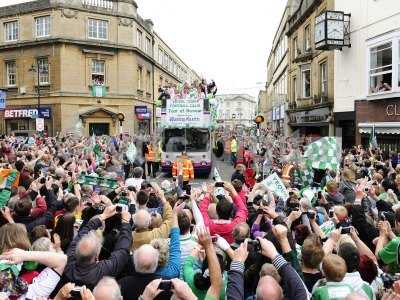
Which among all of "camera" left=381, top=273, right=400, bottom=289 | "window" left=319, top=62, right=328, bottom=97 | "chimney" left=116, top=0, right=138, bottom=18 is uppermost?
"chimney" left=116, top=0, right=138, bottom=18

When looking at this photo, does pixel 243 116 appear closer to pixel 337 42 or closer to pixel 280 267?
pixel 337 42

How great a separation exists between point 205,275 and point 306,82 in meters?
25.8

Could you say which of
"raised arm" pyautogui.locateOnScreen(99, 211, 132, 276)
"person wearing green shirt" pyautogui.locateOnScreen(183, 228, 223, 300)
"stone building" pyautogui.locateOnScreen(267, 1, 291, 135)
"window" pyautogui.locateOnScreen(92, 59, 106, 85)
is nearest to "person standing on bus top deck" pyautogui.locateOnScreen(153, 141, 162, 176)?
"stone building" pyautogui.locateOnScreen(267, 1, 291, 135)

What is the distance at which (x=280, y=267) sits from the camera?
136 inches

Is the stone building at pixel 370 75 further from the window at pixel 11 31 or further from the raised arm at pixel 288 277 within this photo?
the window at pixel 11 31

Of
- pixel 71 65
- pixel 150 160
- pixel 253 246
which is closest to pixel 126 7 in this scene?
pixel 71 65

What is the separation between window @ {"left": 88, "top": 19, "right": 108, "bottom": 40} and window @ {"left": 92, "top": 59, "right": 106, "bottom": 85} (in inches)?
76.3

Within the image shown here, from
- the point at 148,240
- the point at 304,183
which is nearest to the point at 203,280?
the point at 148,240

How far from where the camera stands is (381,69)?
17578 mm

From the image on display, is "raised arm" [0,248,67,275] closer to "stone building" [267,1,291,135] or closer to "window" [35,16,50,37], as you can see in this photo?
"stone building" [267,1,291,135]

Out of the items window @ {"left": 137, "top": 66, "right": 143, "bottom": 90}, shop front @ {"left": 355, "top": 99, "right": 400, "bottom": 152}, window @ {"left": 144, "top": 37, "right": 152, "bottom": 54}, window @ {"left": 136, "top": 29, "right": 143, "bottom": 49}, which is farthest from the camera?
window @ {"left": 144, "top": 37, "right": 152, "bottom": 54}

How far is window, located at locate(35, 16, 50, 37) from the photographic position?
Answer: 35094 mm

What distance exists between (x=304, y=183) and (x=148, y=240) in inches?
281

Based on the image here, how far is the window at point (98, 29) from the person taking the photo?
117ft
